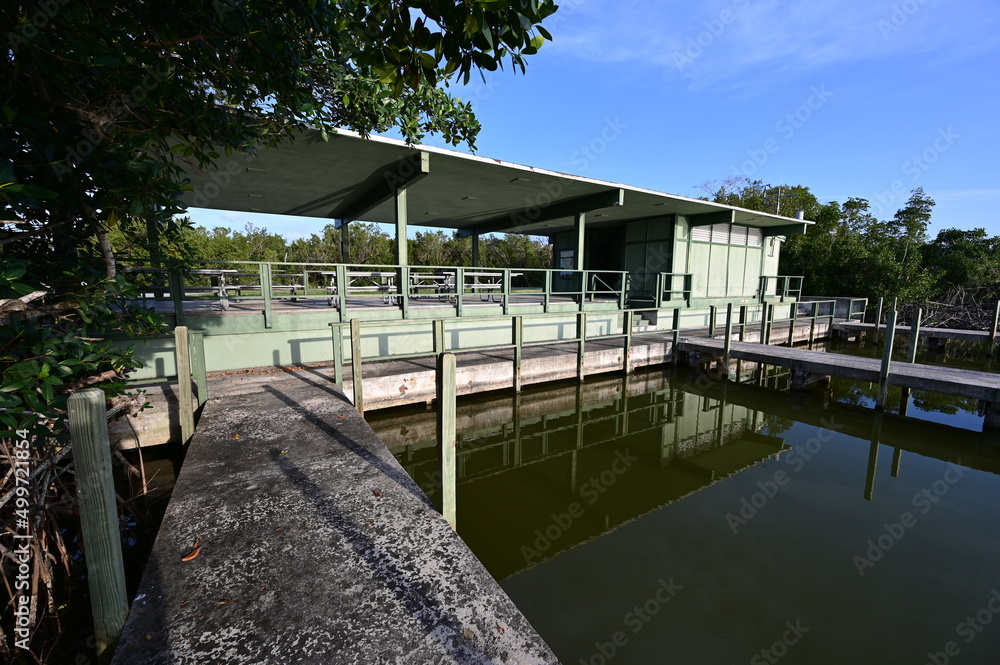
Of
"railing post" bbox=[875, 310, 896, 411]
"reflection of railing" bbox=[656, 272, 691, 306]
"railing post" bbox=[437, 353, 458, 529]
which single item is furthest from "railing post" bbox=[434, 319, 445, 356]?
"reflection of railing" bbox=[656, 272, 691, 306]

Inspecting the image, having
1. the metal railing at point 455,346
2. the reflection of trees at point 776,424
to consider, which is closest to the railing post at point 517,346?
the metal railing at point 455,346

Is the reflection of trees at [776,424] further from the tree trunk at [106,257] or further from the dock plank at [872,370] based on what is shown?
the tree trunk at [106,257]

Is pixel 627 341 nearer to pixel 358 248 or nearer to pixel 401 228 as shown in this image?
pixel 401 228

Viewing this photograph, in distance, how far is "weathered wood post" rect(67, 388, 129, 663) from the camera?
1.64 m

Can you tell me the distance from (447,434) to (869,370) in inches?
321

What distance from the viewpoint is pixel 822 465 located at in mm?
5117

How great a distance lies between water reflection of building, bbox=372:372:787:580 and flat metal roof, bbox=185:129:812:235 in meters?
4.43

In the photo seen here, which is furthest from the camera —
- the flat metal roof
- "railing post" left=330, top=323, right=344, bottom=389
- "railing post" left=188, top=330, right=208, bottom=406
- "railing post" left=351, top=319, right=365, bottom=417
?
the flat metal roof

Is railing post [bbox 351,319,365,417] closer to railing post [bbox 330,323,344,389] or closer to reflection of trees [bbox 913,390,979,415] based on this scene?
railing post [bbox 330,323,344,389]

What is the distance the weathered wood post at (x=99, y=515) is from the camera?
5.39 feet

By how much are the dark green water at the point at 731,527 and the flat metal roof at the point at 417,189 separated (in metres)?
4.43

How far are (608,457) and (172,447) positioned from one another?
5399mm

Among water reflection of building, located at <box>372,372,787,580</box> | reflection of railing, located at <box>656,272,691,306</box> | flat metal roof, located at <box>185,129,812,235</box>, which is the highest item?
flat metal roof, located at <box>185,129,812,235</box>

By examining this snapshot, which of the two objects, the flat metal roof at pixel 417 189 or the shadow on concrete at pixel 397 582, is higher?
the flat metal roof at pixel 417 189
